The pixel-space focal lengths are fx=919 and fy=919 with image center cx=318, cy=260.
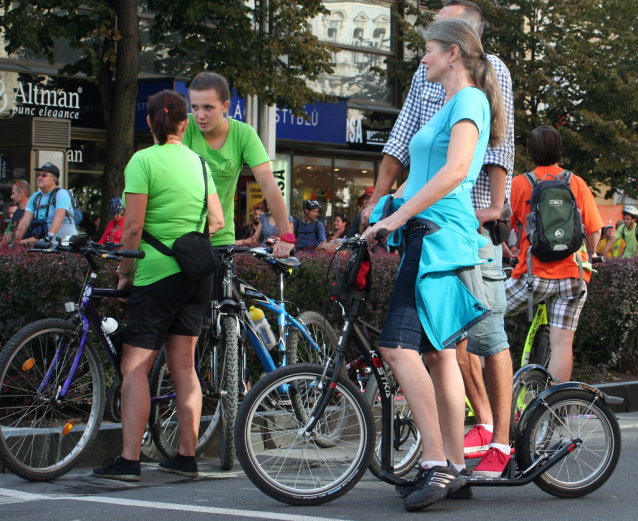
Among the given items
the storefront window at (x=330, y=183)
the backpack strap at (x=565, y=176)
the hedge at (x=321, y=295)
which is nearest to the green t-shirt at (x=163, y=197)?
the hedge at (x=321, y=295)

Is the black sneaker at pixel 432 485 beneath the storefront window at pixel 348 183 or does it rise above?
beneath

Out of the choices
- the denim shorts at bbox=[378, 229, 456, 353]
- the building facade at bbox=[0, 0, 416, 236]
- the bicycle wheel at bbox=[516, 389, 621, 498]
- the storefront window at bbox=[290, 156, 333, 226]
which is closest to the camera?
the denim shorts at bbox=[378, 229, 456, 353]

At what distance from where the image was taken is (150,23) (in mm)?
18375

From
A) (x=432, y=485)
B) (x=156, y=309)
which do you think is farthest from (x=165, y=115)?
(x=432, y=485)

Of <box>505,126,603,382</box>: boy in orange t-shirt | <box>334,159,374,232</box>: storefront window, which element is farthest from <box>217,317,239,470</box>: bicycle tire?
<box>334,159,374,232</box>: storefront window

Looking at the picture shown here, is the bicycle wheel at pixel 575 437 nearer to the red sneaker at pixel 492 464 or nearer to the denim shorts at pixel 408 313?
the red sneaker at pixel 492 464

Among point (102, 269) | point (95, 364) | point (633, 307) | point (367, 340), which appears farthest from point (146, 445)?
point (633, 307)

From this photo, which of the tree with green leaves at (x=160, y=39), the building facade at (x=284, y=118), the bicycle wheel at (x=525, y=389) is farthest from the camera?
the building facade at (x=284, y=118)

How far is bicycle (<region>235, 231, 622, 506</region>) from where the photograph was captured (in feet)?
12.8

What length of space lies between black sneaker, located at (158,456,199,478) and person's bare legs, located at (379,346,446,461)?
1497mm

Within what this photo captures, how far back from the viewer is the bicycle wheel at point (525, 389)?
197 inches

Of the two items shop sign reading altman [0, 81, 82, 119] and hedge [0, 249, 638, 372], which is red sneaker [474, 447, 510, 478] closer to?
hedge [0, 249, 638, 372]

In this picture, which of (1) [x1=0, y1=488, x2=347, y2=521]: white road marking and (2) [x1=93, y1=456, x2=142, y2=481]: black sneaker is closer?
(1) [x1=0, y1=488, x2=347, y2=521]: white road marking

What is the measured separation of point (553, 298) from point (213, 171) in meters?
2.21
